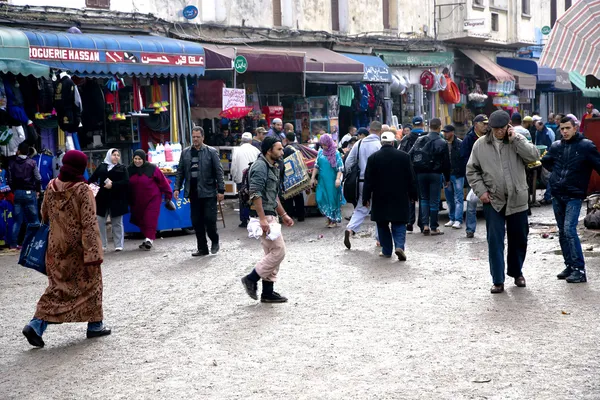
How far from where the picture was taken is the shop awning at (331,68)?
2297cm

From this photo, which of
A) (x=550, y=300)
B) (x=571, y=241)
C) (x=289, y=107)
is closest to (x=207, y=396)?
(x=550, y=300)

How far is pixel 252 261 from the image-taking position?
12875 millimetres

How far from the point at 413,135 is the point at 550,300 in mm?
7127

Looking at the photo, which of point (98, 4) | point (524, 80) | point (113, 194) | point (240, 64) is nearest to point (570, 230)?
point (113, 194)

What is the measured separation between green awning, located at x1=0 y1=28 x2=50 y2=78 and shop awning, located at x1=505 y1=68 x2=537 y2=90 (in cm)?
2148

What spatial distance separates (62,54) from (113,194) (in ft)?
10.3

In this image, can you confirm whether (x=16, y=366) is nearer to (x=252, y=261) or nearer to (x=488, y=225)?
(x=488, y=225)

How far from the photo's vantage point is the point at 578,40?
37.1 feet

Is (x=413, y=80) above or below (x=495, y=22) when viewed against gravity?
below

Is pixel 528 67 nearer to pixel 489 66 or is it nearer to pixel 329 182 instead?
pixel 489 66

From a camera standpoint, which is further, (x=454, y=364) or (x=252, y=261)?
(x=252, y=261)

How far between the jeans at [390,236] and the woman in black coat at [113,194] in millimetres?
4312

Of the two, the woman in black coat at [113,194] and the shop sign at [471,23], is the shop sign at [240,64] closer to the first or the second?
the woman in black coat at [113,194]

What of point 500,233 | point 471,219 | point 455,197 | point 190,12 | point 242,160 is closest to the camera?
point 500,233
